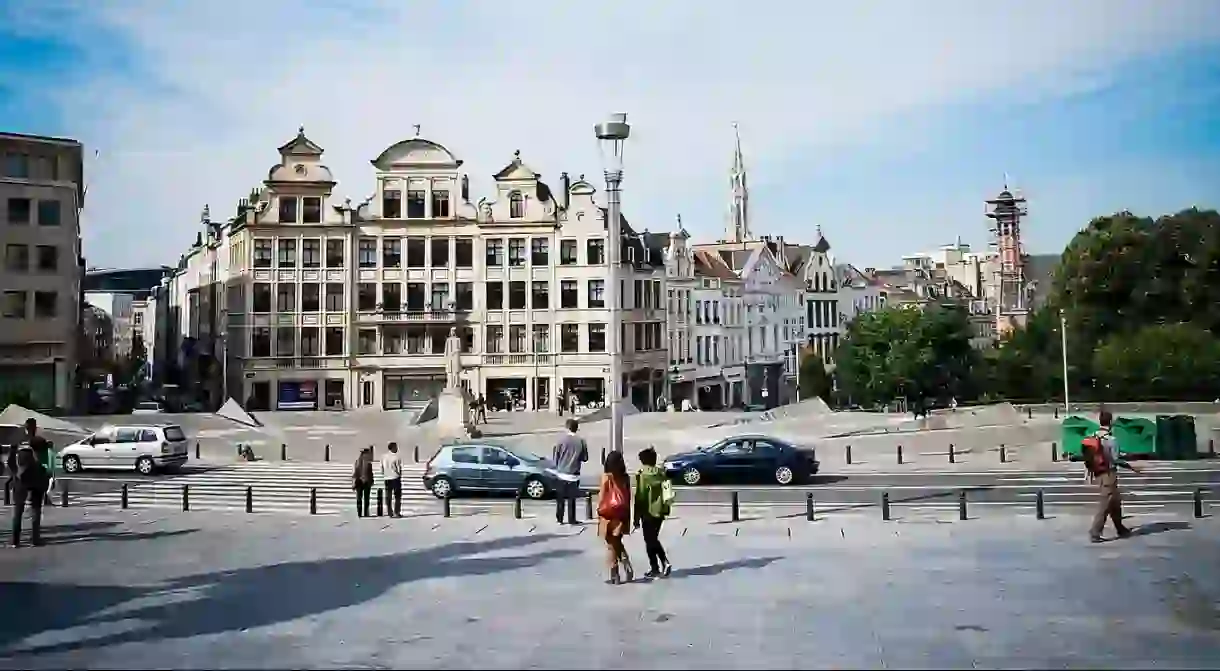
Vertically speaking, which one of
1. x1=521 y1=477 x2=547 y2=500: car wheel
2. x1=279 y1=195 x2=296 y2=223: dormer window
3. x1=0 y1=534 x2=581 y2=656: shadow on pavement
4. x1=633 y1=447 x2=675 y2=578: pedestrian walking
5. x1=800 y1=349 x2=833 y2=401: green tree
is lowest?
x1=0 y1=534 x2=581 y2=656: shadow on pavement

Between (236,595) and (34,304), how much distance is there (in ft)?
150

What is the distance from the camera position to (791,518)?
19484 millimetres

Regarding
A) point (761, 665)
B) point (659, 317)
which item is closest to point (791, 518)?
point (761, 665)

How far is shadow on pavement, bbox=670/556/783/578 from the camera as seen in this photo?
44.7 ft

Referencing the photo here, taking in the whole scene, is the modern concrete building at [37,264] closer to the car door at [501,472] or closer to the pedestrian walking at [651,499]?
the car door at [501,472]

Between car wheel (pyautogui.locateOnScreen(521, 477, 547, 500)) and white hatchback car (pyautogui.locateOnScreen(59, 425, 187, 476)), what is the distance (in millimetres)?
13616

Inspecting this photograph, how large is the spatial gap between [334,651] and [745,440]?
18154mm

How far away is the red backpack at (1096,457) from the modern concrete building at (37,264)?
48488 millimetres

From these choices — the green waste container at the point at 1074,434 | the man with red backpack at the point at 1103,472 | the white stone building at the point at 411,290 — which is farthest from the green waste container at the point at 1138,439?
the white stone building at the point at 411,290

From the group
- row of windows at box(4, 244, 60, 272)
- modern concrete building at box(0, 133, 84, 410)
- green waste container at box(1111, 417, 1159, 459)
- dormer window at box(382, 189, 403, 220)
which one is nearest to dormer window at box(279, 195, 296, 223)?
dormer window at box(382, 189, 403, 220)

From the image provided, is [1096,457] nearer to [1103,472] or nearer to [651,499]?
[1103,472]

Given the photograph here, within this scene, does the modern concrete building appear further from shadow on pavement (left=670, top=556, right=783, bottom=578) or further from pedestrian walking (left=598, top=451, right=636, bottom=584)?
pedestrian walking (left=598, top=451, right=636, bottom=584)

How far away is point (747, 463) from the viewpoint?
2688 cm

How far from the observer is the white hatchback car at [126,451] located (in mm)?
31656
